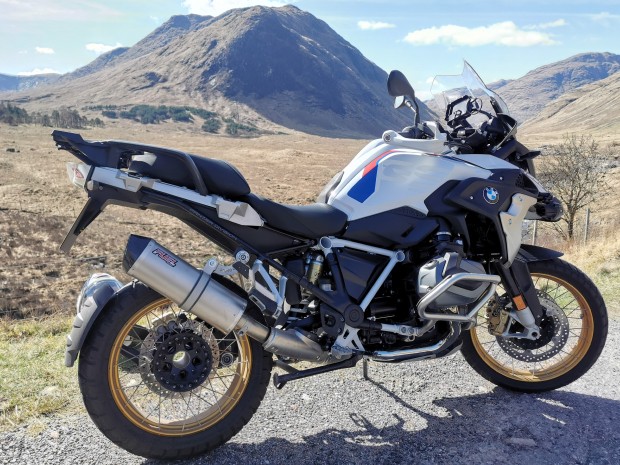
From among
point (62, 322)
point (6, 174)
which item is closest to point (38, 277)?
point (62, 322)

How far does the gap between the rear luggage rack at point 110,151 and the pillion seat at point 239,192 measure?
0.14 ft

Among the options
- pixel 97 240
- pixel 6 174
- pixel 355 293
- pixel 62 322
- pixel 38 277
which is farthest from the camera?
pixel 6 174

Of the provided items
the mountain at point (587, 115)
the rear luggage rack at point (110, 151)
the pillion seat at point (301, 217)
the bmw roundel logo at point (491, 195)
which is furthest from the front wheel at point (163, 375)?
the mountain at point (587, 115)

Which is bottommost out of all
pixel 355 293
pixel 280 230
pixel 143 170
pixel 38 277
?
pixel 38 277

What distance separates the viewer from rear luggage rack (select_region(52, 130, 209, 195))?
3.03 m

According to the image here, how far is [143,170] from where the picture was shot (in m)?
3.20

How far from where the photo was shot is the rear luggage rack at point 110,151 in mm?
3033

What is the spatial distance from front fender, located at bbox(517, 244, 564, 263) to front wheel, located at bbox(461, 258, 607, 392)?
0.06 meters

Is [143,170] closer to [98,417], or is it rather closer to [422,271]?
[98,417]

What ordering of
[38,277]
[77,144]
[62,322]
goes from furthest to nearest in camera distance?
[38,277]
[62,322]
[77,144]

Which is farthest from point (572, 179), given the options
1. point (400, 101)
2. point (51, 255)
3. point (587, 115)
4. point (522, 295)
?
point (587, 115)

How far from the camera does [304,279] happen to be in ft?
11.5

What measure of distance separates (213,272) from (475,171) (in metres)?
1.91

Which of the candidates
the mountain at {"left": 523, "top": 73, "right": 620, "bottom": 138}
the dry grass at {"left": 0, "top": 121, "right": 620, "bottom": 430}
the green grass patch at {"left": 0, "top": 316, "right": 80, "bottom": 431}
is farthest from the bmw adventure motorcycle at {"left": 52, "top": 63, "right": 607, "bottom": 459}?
the mountain at {"left": 523, "top": 73, "right": 620, "bottom": 138}
